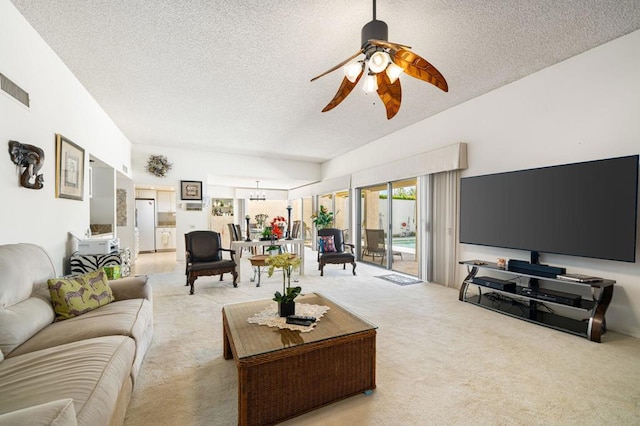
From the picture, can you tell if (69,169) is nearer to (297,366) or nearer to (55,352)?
(55,352)

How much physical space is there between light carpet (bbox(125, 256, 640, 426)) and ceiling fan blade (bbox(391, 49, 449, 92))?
219 centimetres

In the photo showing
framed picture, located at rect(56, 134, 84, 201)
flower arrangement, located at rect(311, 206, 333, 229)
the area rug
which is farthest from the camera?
flower arrangement, located at rect(311, 206, 333, 229)

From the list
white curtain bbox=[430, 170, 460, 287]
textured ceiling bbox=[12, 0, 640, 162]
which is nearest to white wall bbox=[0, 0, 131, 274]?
textured ceiling bbox=[12, 0, 640, 162]

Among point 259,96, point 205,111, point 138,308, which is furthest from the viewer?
point 205,111

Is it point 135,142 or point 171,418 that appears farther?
point 135,142

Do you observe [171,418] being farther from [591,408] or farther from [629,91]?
[629,91]

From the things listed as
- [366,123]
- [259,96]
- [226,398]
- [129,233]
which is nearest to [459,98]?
[366,123]

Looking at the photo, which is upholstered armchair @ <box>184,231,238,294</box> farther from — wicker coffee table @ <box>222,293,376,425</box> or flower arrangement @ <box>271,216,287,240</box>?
wicker coffee table @ <box>222,293,376,425</box>

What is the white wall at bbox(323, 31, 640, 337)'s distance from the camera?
8.79 feet

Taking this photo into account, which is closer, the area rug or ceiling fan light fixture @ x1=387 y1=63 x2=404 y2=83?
ceiling fan light fixture @ x1=387 y1=63 x2=404 y2=83

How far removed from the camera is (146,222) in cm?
829

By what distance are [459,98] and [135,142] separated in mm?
6851

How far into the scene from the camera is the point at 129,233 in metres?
6.33

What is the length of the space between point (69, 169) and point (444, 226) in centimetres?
523
